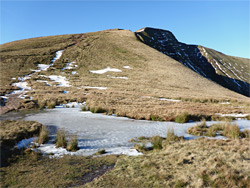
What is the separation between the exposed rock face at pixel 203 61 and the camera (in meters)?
97.7

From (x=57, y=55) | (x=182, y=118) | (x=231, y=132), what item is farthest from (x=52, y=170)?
(x=57, y=55)

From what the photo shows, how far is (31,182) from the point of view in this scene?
5156 mm

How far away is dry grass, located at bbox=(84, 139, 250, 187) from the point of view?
4.93m

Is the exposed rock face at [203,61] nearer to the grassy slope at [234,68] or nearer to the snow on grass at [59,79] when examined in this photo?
the grassy slope at [234,68]

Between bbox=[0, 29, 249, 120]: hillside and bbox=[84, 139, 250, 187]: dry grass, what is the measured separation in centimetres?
1732

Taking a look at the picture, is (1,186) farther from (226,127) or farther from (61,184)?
(226,127)

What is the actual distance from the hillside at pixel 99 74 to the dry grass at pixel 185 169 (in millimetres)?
17322

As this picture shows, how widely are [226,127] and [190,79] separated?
4125 cm

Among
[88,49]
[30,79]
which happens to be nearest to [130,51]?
[88,49]

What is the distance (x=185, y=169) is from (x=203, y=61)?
4998 inches

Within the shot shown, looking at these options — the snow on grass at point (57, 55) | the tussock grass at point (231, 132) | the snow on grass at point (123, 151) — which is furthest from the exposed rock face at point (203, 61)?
the snow on grass at point (123, 151)

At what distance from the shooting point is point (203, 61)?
11881 cm

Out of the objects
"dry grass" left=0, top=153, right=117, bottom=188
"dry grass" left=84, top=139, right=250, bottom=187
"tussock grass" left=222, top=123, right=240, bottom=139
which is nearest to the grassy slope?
"tussock grass" left=222, top=123, right=240, bottom=139

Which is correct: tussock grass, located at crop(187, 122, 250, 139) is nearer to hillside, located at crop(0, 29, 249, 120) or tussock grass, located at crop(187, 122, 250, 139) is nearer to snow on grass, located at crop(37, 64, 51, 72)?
hillside, located at crop(0, 29, 249, 120)
